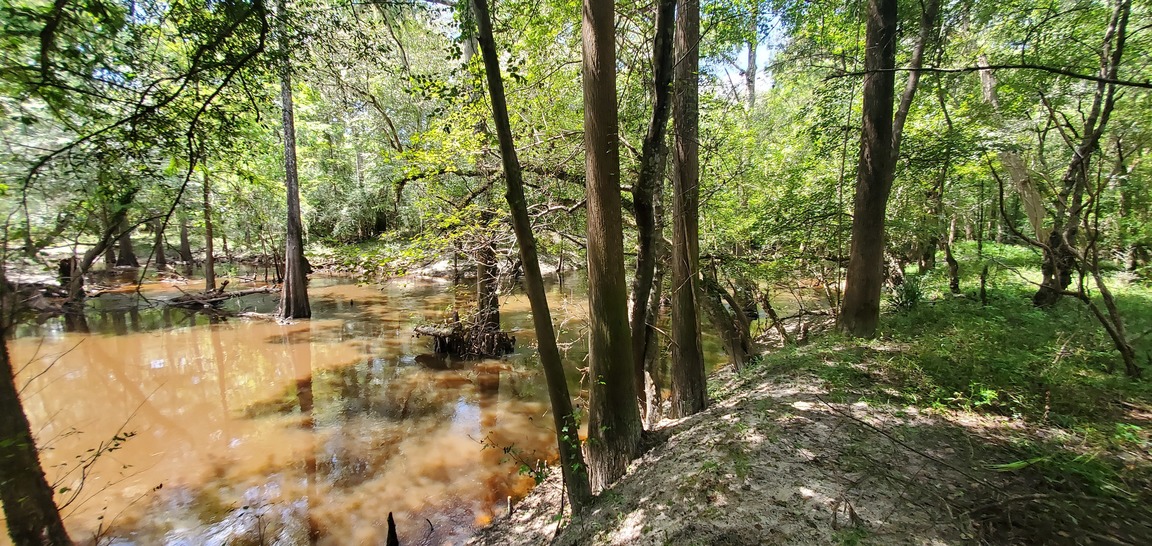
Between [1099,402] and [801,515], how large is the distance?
3.20 metres

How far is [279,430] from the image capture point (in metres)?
8.24

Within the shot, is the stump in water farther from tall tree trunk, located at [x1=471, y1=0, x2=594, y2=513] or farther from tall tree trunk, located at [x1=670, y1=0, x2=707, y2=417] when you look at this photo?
tall tree trunk, located at [x1=471, y1=0, x2=594, y2=513]

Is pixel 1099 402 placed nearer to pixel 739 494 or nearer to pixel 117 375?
pixel 739 494

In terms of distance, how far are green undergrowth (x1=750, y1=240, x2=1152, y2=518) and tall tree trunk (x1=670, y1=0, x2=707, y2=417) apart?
1542 millimetres

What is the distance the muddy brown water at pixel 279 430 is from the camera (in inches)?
226

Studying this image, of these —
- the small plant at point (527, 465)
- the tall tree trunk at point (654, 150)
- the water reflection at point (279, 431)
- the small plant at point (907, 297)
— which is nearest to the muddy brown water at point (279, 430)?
the water reflection at point (279, 431)

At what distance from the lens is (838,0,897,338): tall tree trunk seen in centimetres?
573

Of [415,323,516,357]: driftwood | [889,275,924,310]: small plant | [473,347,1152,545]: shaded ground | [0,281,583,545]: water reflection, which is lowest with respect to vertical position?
[0,281,583,545]: water reflection

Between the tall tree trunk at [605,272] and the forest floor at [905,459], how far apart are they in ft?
1.26

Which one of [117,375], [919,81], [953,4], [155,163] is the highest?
[953,4]

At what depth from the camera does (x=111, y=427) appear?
8266mm

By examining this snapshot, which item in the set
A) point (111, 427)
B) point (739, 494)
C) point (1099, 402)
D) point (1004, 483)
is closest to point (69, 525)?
point (111, 427)

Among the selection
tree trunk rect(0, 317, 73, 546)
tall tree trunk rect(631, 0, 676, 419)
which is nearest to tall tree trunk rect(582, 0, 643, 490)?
tall tree trunk rect(631, 0, 676, 419)

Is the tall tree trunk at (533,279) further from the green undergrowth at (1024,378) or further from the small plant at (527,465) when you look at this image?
the green undergrowth at (1024,378)
